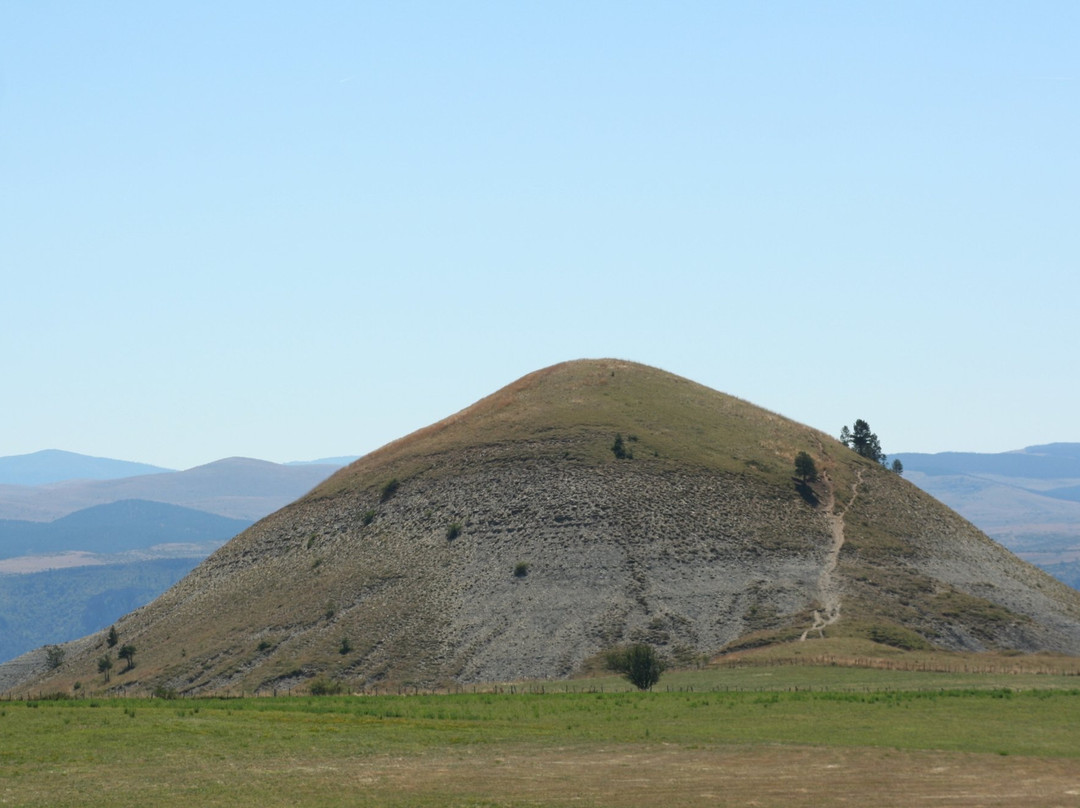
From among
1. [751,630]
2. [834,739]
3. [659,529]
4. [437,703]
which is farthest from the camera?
[659,529]

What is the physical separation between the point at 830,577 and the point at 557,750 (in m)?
70.3

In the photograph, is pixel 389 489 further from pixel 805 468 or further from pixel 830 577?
pixel 830 577

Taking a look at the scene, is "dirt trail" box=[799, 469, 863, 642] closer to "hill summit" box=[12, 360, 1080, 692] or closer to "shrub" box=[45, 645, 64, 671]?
"hill summit" box=[12, 360, 1080, 692]

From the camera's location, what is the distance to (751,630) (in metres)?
104

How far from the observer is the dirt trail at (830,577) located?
104812mm

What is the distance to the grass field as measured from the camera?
40.7 m

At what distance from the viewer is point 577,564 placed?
382ft

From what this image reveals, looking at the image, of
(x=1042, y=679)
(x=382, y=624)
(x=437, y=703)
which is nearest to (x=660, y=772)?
(x=437, y=703)

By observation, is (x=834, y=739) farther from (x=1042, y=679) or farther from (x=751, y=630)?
(x=751, y=630)

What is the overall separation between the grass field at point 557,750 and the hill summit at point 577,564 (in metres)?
37.0

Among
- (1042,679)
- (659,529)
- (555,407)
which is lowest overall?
(1042,679)

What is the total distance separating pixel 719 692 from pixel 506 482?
64.1 m

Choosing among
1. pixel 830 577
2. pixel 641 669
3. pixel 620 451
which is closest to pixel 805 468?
pixel 620 451

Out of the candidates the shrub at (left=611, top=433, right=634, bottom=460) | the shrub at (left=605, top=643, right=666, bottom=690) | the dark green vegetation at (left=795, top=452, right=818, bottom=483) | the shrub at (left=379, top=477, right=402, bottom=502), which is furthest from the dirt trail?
the shrub at (left=379, top=477, right=402, bottom=502)
